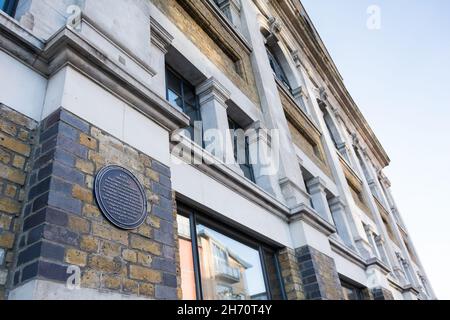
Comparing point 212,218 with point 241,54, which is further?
point 241,54

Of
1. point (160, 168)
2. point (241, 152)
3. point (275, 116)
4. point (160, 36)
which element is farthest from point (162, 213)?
point (275, 116)

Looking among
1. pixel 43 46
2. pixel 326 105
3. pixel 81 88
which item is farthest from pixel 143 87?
pixel 326 105

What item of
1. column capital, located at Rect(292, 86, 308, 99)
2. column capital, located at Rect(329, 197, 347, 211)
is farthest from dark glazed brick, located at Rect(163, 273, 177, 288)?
column capital, located at Rect(292, 86, 308, 99)

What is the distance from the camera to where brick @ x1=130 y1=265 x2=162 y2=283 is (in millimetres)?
2354

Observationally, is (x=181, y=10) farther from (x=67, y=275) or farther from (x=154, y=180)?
(x=67, y=275)

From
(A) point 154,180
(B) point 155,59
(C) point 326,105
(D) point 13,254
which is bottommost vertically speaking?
(D) point 13,254

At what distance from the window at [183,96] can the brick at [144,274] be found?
114 inches

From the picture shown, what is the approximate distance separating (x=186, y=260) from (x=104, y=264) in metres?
1.49

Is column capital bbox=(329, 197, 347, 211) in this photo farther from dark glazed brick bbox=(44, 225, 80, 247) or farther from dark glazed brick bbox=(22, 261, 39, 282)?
dark glazed brick bbox=(22, 261, 39, 282)

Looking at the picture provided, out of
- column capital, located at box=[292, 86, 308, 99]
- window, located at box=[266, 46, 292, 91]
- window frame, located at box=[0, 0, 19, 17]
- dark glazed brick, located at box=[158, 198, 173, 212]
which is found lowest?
dark glazed brick, located at box=[158, 198, 173, 212]

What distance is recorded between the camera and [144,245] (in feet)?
8.30

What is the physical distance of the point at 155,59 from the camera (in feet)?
15.0

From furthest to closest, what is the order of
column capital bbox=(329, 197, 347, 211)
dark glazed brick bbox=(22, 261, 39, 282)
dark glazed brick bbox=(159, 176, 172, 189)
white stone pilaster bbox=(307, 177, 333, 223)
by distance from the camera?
column capital bbox=(329, 197, 347, 211) → white stone pilaster bbox=(307, 177, 333, 223) → dark glazed brick bbox=(159, 176, 172, 189) → dark glazed brick bbox=(22, 261, 39, 282)

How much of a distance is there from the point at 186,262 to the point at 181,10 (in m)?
4.35
